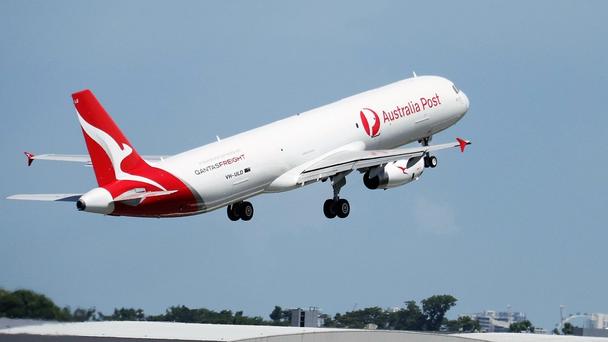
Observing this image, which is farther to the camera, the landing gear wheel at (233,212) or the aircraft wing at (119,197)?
the landing gear wheel at (233,212)

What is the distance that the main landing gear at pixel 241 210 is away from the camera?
8294cm

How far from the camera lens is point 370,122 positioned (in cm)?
8494

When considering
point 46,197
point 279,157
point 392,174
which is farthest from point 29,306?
point 392,174

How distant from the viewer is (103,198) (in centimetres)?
6950

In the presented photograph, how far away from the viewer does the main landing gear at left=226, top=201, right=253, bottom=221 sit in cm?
8294

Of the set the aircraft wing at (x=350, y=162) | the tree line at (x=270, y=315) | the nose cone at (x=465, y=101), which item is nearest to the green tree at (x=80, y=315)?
the tree line at (x=270, y=315)

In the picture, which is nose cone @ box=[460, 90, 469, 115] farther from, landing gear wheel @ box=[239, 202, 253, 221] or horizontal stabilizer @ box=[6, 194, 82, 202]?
horizontal stabilizer @ box=[6, 194, 82, 202]

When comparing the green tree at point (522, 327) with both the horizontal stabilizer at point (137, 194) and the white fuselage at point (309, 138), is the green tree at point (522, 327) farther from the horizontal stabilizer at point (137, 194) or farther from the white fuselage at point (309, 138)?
the horizontal stabilizer at point (137, 194)

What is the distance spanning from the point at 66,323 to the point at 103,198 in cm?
1022

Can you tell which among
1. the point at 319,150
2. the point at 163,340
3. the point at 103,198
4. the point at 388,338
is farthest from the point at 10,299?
the point at 388,338

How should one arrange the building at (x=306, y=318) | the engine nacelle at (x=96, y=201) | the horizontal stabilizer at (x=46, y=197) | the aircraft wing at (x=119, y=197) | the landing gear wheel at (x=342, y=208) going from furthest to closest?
the building at (x=306, y=318) < the landing gear wheel at (x=342, y=208) < the horizontal stabilizer at (x=46, y=197) < the aircraft wing at (x=119, y=197) < the engine nacelle at (x=96, y=201)

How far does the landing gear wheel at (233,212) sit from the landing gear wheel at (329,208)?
4798 mm

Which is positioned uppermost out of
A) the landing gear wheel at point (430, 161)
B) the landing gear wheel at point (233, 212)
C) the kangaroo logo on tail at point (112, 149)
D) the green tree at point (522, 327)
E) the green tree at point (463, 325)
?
the green tree at point (522, 327)

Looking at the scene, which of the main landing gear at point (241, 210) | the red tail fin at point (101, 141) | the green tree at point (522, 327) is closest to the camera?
the red tail fin at point (101, 141)
